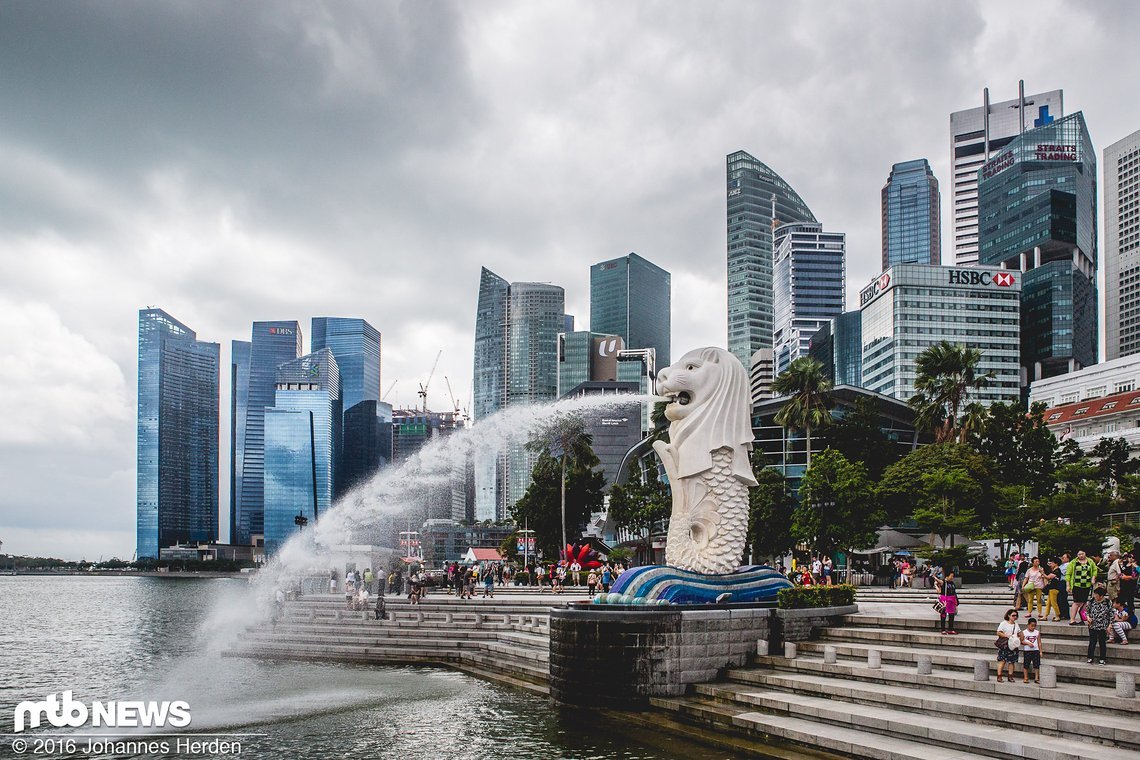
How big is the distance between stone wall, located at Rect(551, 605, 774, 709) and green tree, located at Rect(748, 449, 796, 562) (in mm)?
37569

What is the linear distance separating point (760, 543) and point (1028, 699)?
147 ft

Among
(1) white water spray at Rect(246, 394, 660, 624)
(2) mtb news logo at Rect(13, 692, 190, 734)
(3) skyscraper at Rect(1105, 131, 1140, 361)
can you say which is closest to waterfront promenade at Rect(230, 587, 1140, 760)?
(2) mtb news logo at Rect(13, 692, 190, 734)

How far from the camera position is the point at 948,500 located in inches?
1688

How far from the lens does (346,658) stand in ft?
99.5

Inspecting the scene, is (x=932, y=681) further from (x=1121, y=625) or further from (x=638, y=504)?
(x=638, y=504)

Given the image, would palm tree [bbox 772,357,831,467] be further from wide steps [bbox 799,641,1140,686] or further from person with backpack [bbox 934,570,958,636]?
wide steps [bbox 799,641,1140,686]

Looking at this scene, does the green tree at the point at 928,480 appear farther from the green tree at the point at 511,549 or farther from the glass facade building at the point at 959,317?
the glass facade building at the point at 959,317

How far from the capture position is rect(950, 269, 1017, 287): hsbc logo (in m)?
135

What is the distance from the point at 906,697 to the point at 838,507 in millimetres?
33238

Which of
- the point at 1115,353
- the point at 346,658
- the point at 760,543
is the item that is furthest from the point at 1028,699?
the point at 1115,353

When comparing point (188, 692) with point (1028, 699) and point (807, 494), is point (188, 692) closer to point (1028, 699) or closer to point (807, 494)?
point (1028, 699)

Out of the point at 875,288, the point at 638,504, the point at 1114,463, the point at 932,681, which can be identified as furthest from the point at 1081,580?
the point at 875,288

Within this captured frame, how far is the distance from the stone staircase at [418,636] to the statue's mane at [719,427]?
7.02 metres

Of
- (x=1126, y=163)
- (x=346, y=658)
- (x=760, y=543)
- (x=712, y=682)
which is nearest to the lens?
(x=712, y=682)
